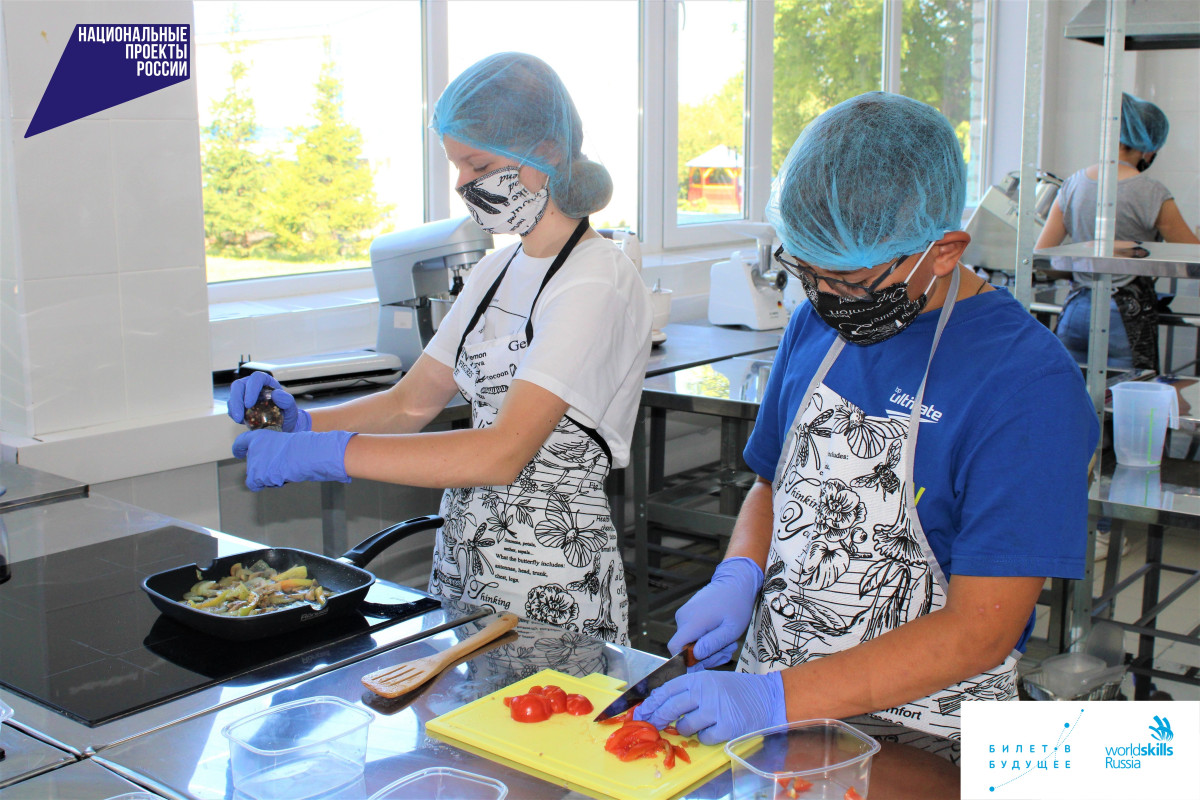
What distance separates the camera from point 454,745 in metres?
1.04

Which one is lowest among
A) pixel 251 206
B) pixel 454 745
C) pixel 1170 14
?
pixel 454 745

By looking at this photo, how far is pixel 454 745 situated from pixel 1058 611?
207cm

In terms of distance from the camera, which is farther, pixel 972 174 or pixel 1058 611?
pixel 972 174

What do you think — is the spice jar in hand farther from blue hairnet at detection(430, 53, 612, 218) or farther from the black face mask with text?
the black face mask with text

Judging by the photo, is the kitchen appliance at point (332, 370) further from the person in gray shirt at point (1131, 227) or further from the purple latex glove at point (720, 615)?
the person in gray shirt at point (1131, 227)

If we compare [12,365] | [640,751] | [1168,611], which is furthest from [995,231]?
[640,751]

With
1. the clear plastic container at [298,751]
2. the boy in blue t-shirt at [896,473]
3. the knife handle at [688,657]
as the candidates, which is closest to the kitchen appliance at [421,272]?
the boy in blue t-shirt at [896,473]

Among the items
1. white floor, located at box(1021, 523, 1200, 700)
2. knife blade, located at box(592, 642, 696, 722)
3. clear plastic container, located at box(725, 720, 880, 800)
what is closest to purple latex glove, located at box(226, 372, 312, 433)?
knife blade, located at box(592, 642, 696, 722)

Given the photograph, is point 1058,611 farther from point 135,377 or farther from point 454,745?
point 135,377

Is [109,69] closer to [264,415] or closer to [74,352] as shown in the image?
[74,352]

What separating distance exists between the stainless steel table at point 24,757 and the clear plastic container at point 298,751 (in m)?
0.17

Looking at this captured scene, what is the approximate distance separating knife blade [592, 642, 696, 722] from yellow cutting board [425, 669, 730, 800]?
2cm

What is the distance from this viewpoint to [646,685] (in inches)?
43.3

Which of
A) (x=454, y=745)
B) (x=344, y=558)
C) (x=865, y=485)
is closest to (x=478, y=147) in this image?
(x=344, y=558)
